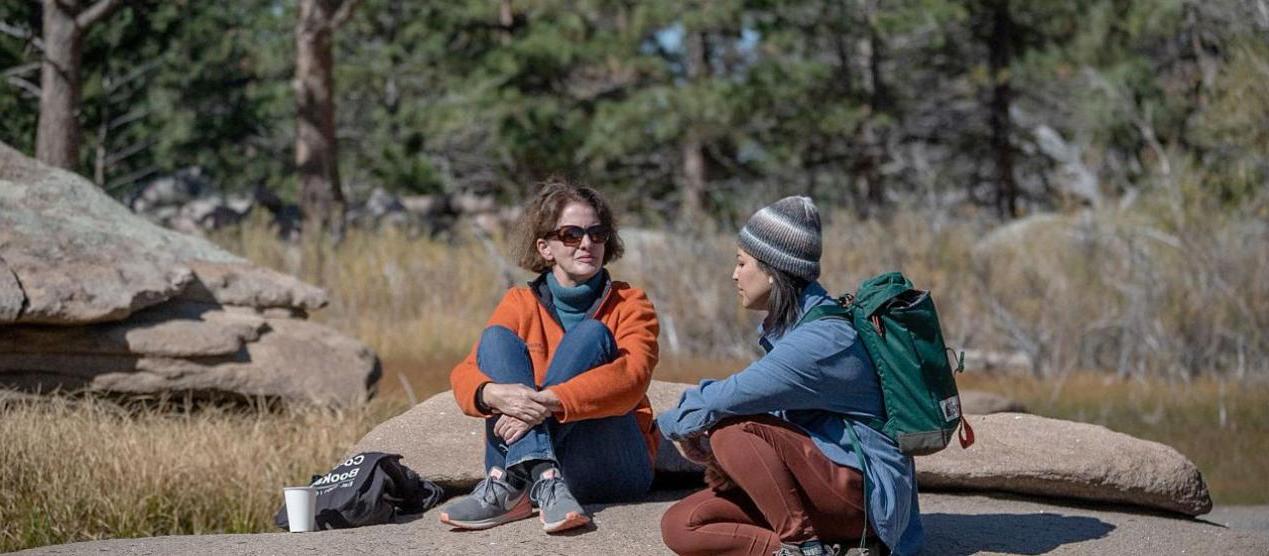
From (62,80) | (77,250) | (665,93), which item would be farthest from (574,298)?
(665,93)

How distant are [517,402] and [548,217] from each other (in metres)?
0.70

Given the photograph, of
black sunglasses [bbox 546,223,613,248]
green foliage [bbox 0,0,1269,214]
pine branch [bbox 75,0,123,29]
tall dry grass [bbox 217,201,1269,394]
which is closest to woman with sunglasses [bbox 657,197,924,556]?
black sunglasses [bbox 546,223,613,248]

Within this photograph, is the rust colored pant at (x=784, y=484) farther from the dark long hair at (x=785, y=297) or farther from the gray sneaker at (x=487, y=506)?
the gray sneaker at (x=487, y=506)

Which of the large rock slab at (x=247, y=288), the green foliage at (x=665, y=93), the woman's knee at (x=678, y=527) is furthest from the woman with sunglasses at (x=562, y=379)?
the green foliage at (x=665, y=93)

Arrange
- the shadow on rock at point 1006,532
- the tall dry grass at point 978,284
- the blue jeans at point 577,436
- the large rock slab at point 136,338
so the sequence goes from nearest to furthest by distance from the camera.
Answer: the blue jeans at point 577,436 < the shadow on rock at point 1006,532 < the large rock slab at point 136,338 < the tall dry grass at point 978,284

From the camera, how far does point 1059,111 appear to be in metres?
26.3

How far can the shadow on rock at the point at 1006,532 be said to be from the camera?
4984mm

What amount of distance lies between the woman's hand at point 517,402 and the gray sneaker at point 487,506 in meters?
0.24

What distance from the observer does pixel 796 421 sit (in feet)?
14.5

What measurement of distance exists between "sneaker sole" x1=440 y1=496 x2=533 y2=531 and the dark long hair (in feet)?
3.65

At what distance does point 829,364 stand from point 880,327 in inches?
7.2

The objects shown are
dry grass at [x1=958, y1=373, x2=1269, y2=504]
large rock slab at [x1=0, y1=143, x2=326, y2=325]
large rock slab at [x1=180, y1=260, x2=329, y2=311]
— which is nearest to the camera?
large rock slab at [x1=0, y1=143, x2=326, y2=325]

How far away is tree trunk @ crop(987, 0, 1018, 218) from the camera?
74.5ft

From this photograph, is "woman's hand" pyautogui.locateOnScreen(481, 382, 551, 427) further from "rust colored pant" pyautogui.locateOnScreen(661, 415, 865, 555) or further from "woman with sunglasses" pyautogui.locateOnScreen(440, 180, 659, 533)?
"rust colored pant" pyautogui.locateOnScreen(661, 415, 865, 555)
